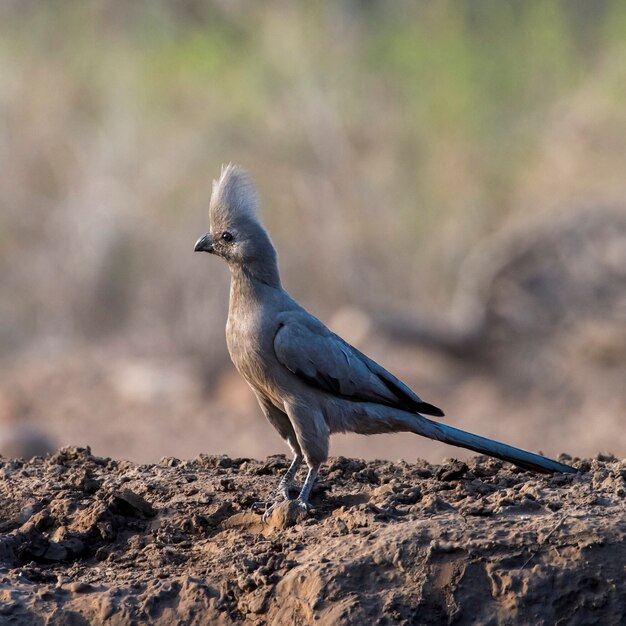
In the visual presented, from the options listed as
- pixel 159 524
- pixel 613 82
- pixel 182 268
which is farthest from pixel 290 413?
pixel 613 82

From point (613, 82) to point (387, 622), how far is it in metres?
12.8

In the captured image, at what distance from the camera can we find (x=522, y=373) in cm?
1315

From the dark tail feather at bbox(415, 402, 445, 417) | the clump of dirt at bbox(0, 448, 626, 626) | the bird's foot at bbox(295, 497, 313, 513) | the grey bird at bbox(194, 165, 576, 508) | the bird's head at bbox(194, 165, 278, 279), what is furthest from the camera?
the bird's head at bbox(194, 165, 278, 279)

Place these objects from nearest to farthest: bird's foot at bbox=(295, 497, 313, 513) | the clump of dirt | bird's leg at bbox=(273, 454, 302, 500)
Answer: the clump of dirt, bird's foot at bbox=(295, 497, 313, 513), bird's leg at bbox=(273, 454, 302, 500)

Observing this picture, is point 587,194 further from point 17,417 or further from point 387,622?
point 387,622

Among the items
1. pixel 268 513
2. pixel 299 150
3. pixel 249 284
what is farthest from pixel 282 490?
pixel 299 150

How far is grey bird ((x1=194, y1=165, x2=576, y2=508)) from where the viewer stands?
16.6 ft

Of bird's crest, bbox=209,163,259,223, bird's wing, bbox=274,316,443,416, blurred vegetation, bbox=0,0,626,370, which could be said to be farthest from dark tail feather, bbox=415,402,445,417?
blurred vegetation, bbox=0,0,626,370

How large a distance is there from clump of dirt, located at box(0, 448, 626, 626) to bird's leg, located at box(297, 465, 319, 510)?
0.05m

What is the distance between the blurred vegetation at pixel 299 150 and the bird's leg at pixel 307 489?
9024mm

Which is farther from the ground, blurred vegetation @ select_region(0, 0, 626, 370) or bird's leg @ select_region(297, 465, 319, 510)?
blurred vegetation @ select_region(0, 0, 626, 370)

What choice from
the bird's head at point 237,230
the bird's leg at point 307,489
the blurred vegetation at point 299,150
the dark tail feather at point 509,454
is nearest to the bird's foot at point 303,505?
the bird's leg at point 307,489

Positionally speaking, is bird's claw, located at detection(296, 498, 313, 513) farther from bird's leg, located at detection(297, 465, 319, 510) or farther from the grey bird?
the grey bird

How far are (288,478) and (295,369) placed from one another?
490mm
